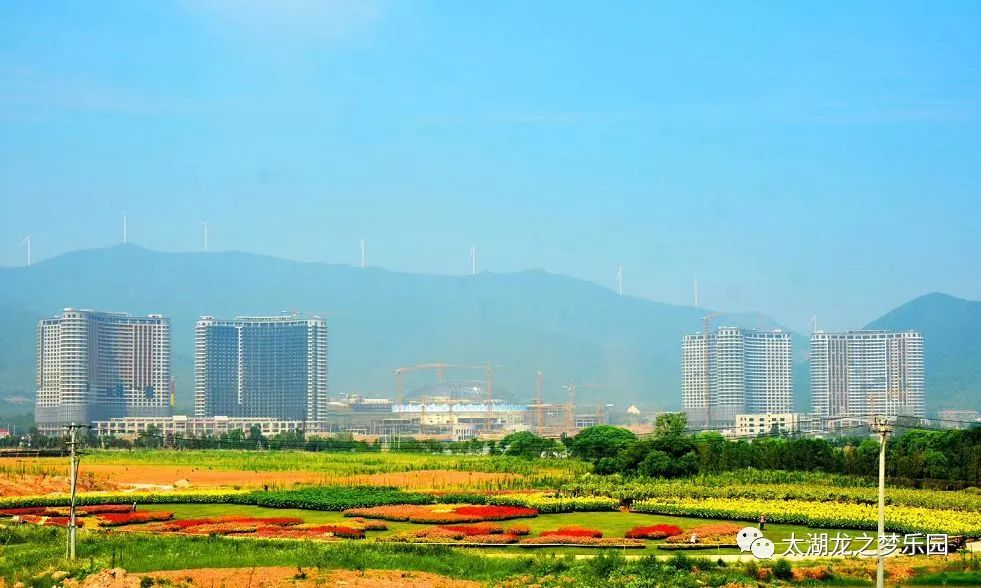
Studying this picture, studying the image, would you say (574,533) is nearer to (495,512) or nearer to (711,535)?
(711,535)

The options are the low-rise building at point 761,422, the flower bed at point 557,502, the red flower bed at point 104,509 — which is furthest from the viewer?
the low-rise building at point 761,422

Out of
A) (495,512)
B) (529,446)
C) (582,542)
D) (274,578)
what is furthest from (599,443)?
(274,578)

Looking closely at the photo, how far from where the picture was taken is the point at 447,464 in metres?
59.6

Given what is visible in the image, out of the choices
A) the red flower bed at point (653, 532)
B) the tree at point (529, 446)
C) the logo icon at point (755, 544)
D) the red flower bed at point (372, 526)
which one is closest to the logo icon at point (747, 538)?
the logo icon at point (755, 544)

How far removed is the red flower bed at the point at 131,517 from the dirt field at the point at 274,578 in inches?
449

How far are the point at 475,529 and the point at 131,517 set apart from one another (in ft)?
34.9

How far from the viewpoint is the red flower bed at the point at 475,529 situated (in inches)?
1297

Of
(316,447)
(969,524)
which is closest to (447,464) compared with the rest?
(969,524)

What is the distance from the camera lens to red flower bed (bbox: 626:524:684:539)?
105 feet

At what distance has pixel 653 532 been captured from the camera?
32062 millimetres

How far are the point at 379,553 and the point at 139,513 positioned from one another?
13.4 m

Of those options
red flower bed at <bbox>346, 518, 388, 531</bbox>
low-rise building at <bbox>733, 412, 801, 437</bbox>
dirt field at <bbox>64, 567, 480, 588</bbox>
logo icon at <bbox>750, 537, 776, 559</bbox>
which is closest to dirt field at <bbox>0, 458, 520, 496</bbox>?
red flower bed at <bbox>346, 518, 388, 531</bbox>

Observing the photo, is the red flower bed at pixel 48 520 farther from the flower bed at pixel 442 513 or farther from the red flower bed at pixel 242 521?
the flower bed at pixel 442 513

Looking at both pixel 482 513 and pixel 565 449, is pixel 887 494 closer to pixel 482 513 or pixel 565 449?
pixel 482 513
